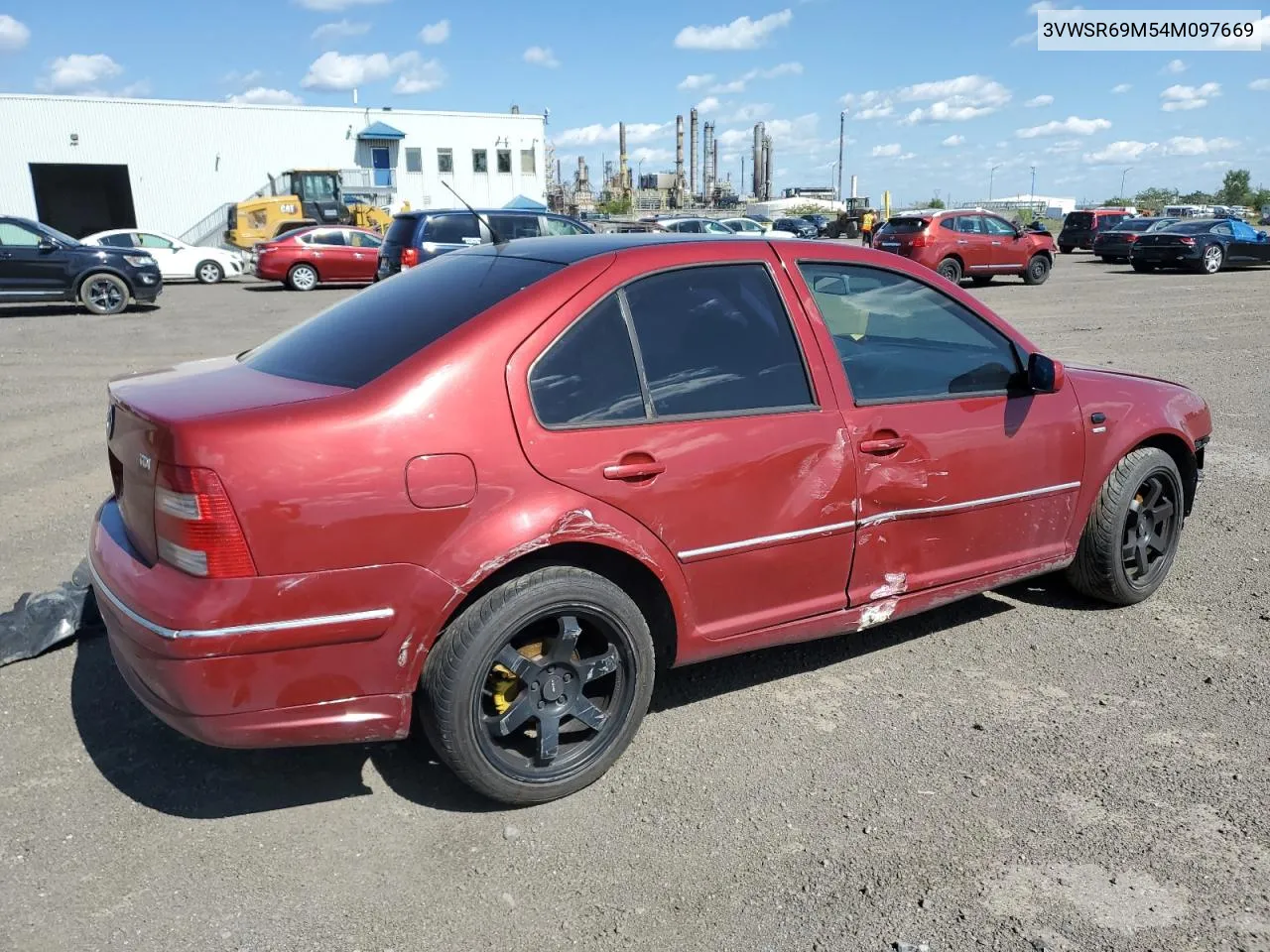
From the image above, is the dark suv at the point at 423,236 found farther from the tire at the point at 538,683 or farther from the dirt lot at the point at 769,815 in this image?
the tire at the point at 538,683

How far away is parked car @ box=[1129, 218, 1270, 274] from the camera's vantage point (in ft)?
83.6

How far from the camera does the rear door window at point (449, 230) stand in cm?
1692

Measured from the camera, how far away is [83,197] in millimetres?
51312

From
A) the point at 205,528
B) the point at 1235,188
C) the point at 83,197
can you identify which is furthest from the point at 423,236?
the point at 1235,188

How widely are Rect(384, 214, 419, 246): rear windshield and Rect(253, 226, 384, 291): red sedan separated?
7.05 meters

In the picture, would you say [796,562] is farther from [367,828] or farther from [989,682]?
[367,828]

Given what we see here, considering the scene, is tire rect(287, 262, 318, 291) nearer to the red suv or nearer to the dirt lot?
the red suv

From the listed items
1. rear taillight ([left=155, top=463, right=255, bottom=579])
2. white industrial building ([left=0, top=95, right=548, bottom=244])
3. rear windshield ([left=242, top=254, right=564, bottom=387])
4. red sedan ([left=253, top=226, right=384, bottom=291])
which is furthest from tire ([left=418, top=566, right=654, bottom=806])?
white industrial building ([left=0, top=95, right=548, bottom=244])

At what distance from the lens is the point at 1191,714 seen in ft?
12.1

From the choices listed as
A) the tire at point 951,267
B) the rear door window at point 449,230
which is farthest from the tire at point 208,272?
the tire at point 951,267

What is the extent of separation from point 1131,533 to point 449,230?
14246 mm

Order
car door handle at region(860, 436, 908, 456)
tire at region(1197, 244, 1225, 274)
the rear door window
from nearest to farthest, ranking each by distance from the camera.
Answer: car door handle at region(860, 436, 908, 456)
the rear door window
tire at region(1197, 244, 1225, 274)

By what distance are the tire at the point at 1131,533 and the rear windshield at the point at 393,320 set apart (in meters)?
2.66

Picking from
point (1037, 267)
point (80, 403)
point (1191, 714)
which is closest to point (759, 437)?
point (1191, 714)
